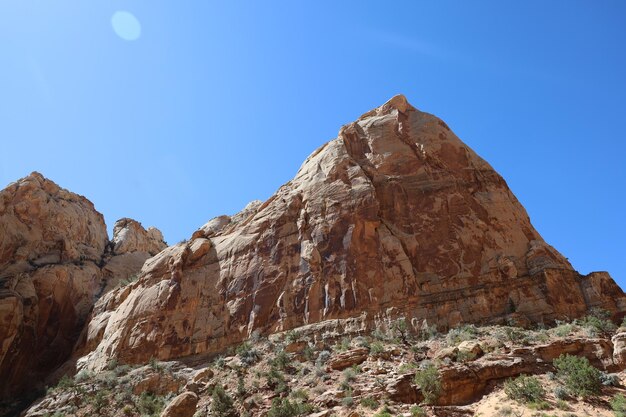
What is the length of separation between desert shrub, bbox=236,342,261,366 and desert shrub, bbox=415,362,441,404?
11.0m

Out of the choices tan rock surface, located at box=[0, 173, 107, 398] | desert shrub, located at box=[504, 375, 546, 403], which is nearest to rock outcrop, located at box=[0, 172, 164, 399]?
tan rock surface, located at box=[0, 173, 107, 398]

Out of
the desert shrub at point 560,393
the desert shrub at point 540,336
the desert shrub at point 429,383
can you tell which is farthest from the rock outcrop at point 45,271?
the desert shrub at point 560,393

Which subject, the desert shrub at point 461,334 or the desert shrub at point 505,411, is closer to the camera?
the desert shrub at point 505,411

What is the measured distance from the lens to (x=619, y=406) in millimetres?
18625

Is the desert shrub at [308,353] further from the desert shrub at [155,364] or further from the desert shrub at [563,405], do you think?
the desert shrub at [563,405]

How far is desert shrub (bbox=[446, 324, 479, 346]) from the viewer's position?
84.8 feet

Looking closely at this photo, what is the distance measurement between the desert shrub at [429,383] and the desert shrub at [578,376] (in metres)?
5.50

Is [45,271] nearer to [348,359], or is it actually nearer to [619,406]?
[348,359]

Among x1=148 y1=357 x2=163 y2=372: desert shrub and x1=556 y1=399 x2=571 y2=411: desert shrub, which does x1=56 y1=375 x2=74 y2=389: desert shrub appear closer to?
x1=148 y1=357 x2=163 y2=372: desert shrub

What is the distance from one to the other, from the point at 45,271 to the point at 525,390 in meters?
41.6

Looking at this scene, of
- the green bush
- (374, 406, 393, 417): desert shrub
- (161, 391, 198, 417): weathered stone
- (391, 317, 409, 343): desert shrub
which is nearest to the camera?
(374, 406, 393, 417): desert shrub

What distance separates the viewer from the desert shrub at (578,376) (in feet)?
66.7

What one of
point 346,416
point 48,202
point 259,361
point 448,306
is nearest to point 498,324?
point 448,306

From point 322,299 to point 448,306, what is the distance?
27.0 feet
